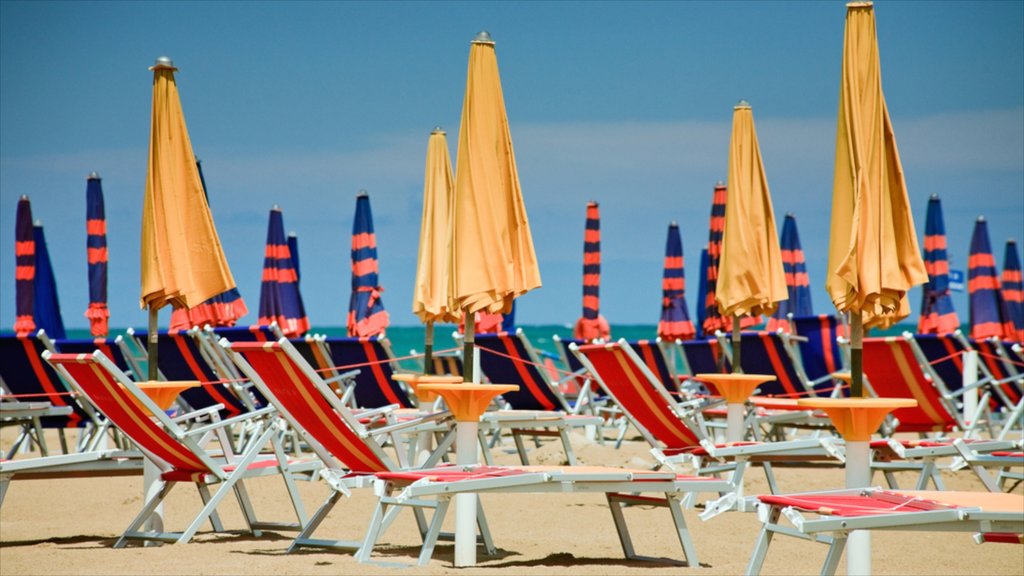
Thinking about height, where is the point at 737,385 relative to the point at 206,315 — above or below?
below

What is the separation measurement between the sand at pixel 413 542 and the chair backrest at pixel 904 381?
1.64 feet

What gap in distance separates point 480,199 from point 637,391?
1.38 m

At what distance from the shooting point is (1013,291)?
1484 cm

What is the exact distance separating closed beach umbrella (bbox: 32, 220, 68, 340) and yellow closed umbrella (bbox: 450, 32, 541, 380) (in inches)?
266

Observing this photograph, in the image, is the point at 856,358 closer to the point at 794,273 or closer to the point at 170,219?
the point at 170,219

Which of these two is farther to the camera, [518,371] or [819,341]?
[819,341]

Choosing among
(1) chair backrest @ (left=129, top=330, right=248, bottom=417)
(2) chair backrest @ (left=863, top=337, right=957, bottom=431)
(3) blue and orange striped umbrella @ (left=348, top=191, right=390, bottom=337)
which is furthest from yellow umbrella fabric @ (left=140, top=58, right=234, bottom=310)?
(3) blue and orange striped umbrella @ (left=348, top=191, right=390, bottom=337)

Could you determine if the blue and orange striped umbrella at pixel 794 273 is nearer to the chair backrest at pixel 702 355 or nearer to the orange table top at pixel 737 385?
the chair backrest at pixel 702 355

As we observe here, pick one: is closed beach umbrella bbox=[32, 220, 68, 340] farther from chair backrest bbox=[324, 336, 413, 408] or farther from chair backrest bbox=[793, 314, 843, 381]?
chair backrest bbox=[793, 314, 843, 381]

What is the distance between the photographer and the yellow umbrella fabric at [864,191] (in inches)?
188

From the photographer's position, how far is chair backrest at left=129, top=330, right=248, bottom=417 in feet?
31.8

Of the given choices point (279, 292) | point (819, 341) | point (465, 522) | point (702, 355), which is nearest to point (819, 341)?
point (819, 341)

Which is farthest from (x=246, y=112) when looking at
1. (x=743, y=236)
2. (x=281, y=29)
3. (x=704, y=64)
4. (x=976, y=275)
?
(x=743, y=236)

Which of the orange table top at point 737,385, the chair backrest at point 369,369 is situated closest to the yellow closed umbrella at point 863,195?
the orange table top at point 737,385
